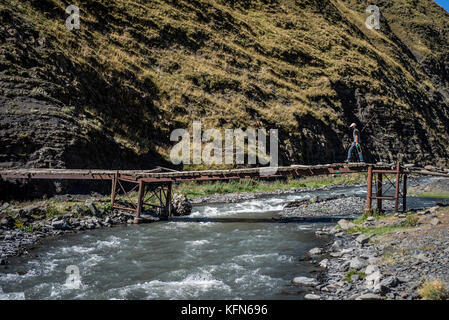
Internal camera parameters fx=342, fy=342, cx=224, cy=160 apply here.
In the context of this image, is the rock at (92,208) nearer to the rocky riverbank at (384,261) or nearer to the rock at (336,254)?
the rocky riverbank at (384,261)

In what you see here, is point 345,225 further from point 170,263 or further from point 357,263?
point 170,263

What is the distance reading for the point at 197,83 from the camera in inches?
1858

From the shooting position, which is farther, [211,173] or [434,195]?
[434,195]

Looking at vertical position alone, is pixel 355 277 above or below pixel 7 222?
below

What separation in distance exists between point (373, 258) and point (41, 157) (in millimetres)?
23882

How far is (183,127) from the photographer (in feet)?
133

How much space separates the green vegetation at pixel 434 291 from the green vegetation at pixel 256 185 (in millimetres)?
24168

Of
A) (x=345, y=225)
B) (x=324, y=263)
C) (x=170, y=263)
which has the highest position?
(x=345, y=225)

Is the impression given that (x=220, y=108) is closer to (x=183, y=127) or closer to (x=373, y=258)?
(x=183, y=127)

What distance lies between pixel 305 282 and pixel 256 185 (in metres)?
27.0

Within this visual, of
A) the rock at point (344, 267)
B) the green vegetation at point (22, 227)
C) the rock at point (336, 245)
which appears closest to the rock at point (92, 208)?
the green vegetation at point (22, 227)

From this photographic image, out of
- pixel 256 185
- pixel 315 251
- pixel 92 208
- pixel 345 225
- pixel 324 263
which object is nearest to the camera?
pixel 324 263

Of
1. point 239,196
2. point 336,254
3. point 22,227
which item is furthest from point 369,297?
point 239,196

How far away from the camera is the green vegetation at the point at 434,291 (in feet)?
25.9
